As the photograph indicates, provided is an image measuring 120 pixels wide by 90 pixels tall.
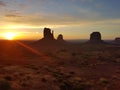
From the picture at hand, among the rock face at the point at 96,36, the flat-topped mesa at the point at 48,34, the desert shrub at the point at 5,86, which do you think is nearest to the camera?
the desert shrub at the point at 5,86

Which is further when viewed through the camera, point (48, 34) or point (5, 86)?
point (48, 34)

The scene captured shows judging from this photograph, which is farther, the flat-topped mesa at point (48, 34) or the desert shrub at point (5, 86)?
the flat-topped mesa at point (48, 34)

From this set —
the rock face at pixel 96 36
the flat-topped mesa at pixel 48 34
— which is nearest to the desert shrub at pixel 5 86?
the flat-topped mesa at pixel 48 34

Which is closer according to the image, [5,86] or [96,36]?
[5,86]

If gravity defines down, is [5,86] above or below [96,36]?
below

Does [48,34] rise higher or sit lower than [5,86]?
higher

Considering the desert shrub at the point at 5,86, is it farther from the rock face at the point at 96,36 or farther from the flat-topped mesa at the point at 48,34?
the rock face at the point at 96,36

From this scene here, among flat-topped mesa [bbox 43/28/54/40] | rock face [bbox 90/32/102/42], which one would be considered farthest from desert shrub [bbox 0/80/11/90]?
rock face [bbox 90/32/102/42]

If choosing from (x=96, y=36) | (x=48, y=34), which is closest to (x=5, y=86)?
(x=48, y=34)

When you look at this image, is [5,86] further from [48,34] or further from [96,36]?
[96,36]

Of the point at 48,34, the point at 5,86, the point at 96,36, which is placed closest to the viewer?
the point at 5,86

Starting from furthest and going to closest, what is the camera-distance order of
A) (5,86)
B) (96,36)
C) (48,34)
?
(96,36) < (48,34) < (5,86)

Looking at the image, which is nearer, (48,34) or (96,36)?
(48,34)

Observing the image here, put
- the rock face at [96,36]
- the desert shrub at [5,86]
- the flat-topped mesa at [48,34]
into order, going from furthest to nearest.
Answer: the rock face at [96,36], the flat-topped mesa at [48,34], the desert shrub at [5,86]
